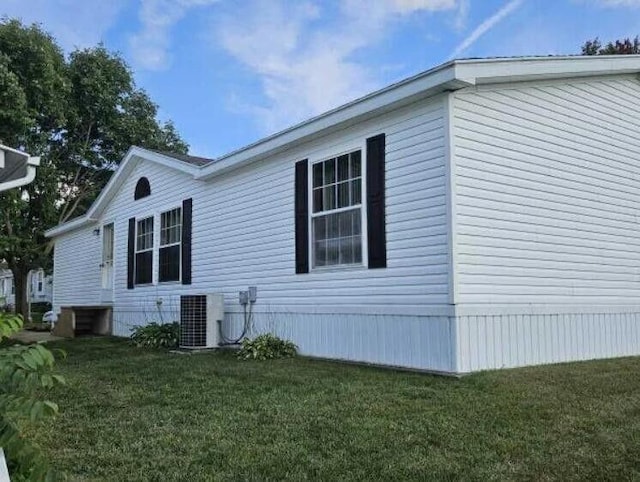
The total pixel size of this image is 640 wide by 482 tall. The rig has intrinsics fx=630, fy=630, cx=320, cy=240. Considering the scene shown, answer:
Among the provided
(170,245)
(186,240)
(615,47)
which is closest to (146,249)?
(170,245)

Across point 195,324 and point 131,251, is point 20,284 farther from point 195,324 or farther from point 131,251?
point 195,324

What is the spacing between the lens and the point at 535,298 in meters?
7.81

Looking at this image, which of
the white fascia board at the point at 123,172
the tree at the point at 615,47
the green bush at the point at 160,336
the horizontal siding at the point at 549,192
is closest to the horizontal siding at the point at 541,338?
the horizontal siding at the point at 549,192

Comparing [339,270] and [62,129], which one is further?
[62,129]

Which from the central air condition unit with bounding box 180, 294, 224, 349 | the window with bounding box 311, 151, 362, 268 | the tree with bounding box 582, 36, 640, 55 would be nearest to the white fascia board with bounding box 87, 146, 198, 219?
the central air condition unit with bounding box 180, 294, 224, 349

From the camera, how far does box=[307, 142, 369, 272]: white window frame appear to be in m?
8.05

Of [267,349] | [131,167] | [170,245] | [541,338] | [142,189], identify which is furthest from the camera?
[131,167]

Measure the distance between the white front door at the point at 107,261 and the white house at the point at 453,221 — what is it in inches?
225

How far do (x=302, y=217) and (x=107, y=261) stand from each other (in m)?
8.75

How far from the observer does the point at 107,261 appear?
16.1 metres

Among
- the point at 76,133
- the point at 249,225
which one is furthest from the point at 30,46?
the point at 249,225

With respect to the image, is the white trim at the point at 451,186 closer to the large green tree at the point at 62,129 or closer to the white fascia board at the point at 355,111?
the white fascia board at the point at 355,111

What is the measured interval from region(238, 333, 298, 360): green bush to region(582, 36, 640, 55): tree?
706 inches

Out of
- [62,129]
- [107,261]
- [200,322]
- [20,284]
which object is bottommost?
[200,322]
